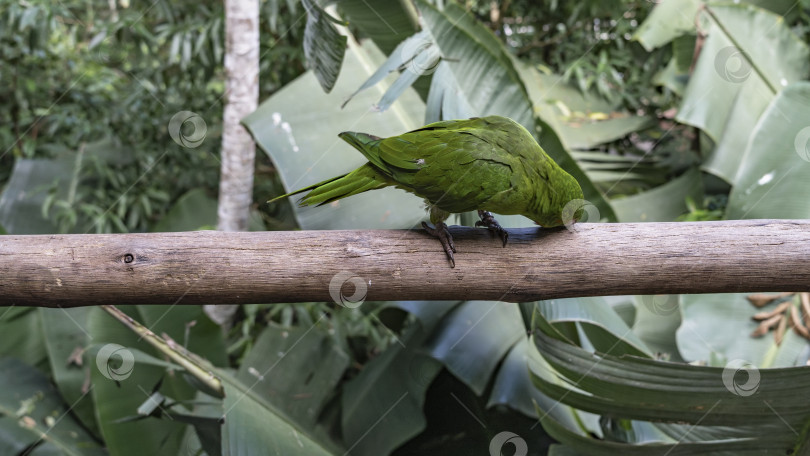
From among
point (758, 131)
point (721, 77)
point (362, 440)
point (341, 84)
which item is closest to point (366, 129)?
point (341, 84)

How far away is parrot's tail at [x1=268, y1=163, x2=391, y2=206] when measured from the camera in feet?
4.10

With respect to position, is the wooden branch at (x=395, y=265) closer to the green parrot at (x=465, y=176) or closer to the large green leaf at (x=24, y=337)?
the green parrot at (x=465, y=176)

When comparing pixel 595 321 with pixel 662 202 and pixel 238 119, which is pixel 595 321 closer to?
pixel 662 202

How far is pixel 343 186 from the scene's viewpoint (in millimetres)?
1271

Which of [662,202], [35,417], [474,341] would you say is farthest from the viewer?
[662,202]

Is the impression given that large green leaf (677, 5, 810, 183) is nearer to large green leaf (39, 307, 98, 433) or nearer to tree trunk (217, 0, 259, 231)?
tree trunk (217, 0, 259, 231)

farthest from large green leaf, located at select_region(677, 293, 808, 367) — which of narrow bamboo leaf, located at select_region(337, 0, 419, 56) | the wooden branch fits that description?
narrow bamboo leaf, located at select_region(337, 0, 419, 56)

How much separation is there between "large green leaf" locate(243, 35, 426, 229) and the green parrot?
2.76ft

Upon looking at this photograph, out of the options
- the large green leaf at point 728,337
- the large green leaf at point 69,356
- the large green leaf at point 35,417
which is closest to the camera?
the large green leaf at point 728,337

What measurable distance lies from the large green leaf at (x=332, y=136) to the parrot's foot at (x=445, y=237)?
0.84m

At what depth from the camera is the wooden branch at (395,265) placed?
1.19 meters

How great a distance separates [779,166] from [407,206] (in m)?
1.49

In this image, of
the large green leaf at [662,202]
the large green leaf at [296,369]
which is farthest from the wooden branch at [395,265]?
the large green leaf at [662,202]

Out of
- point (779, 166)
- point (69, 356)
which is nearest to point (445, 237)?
point (779, 166)
